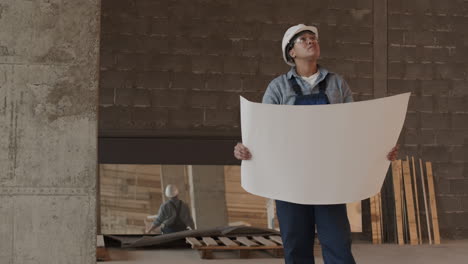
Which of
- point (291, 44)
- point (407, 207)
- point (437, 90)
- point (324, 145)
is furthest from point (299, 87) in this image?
point (437, 90)

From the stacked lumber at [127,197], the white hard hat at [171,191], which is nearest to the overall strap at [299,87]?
the white hard hat at [171,191]

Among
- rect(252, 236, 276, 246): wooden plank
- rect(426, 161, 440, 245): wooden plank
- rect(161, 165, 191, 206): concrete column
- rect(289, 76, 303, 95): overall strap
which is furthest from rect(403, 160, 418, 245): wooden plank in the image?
rect(289, 76, 303, 95): overall strap

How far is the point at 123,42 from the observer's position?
7578 millimetres

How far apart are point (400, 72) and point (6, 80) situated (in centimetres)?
586

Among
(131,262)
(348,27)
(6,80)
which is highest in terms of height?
(348,27)

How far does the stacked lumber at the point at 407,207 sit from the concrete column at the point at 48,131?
5.13 m

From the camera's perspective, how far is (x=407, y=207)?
25.6 feet

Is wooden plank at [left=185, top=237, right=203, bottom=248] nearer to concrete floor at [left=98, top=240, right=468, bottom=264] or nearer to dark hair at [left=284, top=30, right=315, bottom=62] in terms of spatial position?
concrete floor at [left=98, top=240, right=468, bottom=264]

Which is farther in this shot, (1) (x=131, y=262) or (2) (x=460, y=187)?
(2) (x=460, y=187)

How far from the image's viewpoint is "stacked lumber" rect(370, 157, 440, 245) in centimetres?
774

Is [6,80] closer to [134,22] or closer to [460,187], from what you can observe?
[134,22]

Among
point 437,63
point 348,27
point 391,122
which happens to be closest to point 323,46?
point 348,27

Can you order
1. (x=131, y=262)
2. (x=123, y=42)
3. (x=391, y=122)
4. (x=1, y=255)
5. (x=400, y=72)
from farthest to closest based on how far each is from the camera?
(x=400, y=72) → (x=123, y=42) → (x=131, y=262) → (x=1, y=255) → (x=391, y=122)

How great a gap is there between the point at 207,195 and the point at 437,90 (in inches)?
120
